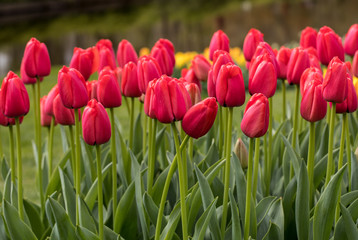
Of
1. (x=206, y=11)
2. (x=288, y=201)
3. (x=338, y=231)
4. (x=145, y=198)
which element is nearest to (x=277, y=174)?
(x=288, y=201)

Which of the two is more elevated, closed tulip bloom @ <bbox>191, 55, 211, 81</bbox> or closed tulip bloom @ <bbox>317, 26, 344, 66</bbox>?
closed tulip bloom @ <bbox>317, 26, 344, 66</bbox>

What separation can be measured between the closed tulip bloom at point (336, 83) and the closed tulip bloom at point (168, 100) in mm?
347

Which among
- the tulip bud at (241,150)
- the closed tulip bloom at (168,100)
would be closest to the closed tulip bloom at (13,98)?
the closed tulip bloom at (168,100)

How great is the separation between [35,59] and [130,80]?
0.31 metres

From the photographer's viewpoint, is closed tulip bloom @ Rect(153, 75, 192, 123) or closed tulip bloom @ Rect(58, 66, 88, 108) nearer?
closed tulip bloom @ Rect(153, 75, 192, 123)

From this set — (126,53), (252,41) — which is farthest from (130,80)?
(252,41)

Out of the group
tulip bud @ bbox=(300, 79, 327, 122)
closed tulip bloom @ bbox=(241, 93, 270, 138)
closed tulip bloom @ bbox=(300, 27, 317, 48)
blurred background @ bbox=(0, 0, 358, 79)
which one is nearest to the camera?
closed tulip bloom @ bbox=(241, 93, 270, 138)

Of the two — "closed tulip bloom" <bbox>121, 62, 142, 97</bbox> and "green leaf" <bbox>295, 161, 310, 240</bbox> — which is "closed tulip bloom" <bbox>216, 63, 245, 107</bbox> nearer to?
"green leaf" <bbox>295, 161, 310, 240</bbox>

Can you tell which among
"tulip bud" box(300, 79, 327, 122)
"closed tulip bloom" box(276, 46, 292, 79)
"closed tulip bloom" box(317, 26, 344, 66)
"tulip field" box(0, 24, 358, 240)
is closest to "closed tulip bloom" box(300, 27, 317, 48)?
"tulip field" box(0, 24, 358, 240)

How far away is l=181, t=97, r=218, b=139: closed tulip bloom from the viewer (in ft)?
4.31

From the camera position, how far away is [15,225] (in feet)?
5.10

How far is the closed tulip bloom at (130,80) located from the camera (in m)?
1.66

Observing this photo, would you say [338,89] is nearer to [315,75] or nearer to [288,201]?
[315,75]

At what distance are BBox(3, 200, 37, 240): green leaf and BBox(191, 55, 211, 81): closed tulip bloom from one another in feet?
2.44
